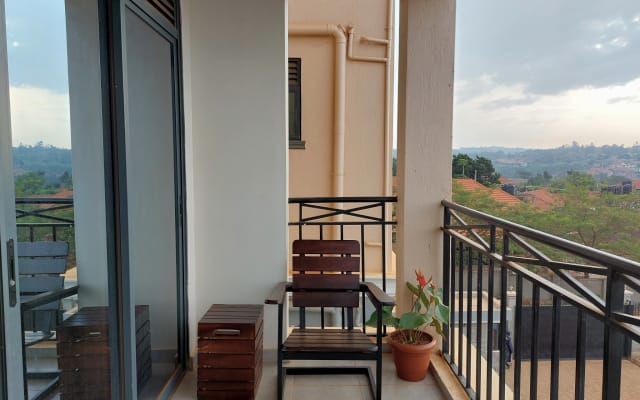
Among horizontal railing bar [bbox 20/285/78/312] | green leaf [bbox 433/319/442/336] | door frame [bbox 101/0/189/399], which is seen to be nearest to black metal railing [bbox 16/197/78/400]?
horizontal railing bar [bbox 20/285/78/312]

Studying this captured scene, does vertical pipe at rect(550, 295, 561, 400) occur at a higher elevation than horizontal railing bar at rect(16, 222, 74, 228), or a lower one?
lower

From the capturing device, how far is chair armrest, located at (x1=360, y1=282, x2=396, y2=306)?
7.36 ft

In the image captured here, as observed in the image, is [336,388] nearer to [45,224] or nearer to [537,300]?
[537,300]

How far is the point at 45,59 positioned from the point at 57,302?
745 millimetres

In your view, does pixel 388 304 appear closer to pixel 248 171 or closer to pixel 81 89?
pixel 248 171

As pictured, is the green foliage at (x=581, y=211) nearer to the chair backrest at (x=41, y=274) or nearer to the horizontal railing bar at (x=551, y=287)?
the horizontal railing bar at (x=551, y=287)

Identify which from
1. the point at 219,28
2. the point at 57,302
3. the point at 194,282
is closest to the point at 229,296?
the point at 194,282

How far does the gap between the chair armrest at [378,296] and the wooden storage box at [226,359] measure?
0.67m

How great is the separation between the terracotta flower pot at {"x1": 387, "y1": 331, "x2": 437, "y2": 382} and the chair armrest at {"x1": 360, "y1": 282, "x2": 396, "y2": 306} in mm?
369

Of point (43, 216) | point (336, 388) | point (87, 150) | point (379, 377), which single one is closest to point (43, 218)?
point (43, 216)

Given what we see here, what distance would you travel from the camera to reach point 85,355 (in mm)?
1545

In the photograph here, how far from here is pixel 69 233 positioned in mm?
1441

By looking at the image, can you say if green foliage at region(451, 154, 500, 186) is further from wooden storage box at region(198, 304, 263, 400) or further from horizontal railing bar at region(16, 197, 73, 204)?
horizontal railing bar at region(16, 197, 73, 204)

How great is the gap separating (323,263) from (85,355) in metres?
1.48
